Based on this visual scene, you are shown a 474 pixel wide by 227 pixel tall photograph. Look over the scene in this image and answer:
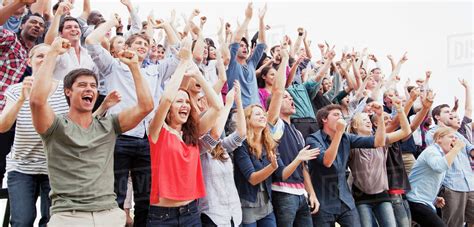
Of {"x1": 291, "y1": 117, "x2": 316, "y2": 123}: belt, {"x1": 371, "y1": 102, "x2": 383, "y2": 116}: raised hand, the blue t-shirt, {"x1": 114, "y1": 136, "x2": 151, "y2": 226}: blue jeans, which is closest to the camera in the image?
{"x1": 114, "y1": 136, "x2": 151, "y2": 226}: blue jeans

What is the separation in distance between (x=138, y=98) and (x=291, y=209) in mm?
2009

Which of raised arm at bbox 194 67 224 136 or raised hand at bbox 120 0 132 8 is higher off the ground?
raised hand at bbox 120 0 132 8

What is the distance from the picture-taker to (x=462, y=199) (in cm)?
694

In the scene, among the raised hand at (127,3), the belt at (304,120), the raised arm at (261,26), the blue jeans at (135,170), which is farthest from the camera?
the raised arm at (261,26)

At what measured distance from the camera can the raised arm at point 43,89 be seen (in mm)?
3184

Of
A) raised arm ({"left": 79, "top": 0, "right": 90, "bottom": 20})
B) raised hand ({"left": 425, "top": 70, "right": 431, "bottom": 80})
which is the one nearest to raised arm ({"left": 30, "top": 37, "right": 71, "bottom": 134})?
raised arm ({"left": 79, "top": 0, "right": 90, "bottom": 20})

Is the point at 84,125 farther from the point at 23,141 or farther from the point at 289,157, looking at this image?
the point at 289,157

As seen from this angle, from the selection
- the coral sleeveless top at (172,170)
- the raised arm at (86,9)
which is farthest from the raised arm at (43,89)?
the raised arm at (86,9)

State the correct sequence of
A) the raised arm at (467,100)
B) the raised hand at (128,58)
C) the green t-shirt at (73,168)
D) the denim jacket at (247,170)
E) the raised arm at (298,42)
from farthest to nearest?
the raised arm at (467,100) < the raised arm at (298,42) < the denim jacket at (247,170) < the raised hand at (128,58) < the green t-shirt at (73,168)

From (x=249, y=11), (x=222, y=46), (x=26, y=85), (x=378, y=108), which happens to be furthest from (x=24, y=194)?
(x=249, y=11)

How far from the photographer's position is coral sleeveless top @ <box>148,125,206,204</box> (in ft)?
13.2

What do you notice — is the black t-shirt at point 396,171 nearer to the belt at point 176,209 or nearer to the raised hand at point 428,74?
the raised hand at point 428,74

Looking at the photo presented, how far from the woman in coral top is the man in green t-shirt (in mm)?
433

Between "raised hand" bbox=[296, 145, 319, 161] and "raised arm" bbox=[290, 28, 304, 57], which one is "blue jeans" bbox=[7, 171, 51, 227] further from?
"raised arm" bbox=[290, 28, 304, 57]
